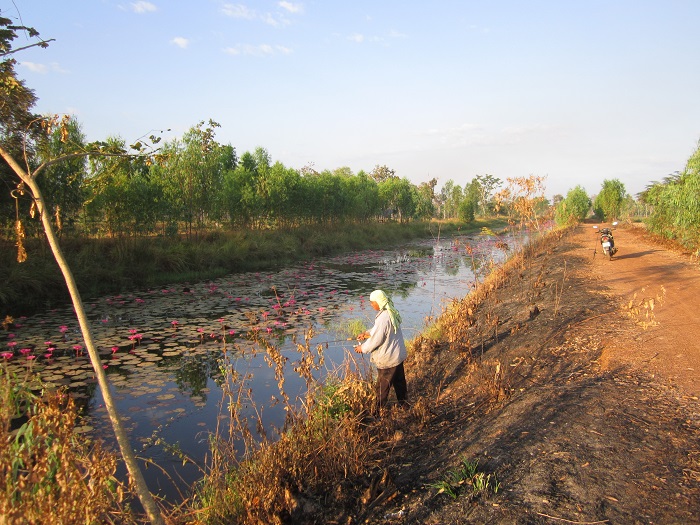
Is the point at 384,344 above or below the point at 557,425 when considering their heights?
above

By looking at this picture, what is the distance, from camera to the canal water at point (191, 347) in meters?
5.44

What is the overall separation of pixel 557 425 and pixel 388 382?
1.83 m

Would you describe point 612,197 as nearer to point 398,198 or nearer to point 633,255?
point 398,198

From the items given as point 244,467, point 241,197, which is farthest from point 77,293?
point 241,197

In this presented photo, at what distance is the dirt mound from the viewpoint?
126 inches

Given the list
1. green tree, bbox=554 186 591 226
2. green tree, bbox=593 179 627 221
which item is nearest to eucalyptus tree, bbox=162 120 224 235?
green tree, bbox=554 186 591 226

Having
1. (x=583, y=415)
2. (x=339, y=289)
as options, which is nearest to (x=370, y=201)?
(x=339, y=289)

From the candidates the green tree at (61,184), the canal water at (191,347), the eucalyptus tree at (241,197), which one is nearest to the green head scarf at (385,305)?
the canal water at (191,347)

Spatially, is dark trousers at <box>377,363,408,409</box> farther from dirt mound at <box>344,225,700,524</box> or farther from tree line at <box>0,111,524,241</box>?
tree line at <box>0,111,524,241</box>

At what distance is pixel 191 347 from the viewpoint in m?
8.82

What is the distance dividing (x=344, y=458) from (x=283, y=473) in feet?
1.83

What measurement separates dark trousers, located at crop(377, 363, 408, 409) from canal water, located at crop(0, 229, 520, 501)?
0.48 metres

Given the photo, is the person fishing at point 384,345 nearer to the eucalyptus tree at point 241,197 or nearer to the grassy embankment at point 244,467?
the grassy embankment at point 244,467

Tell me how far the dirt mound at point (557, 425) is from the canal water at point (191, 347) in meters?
1.34
